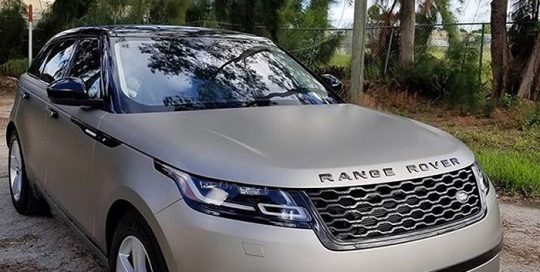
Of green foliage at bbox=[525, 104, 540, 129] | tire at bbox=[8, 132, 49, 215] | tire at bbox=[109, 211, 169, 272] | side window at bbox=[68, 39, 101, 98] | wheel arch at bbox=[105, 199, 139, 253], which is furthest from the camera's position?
green foliage at bbox=[525, 104, 540, 129]

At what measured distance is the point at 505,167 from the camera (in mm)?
6301

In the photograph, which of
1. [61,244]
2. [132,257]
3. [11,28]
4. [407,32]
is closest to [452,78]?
[407,32]

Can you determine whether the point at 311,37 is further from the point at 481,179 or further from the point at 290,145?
the point at 290,145

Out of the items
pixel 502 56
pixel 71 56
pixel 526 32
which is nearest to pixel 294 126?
pixel 71 56

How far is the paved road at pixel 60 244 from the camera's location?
397 cm

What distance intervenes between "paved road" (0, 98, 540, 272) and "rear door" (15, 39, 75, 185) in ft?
1.50

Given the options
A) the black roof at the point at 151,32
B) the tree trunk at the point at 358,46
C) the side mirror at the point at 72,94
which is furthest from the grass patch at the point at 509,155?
the side mirror at the point at 72,94

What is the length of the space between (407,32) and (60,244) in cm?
1185

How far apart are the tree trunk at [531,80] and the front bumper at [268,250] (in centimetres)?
1016

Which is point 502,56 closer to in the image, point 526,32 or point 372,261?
point 526,32

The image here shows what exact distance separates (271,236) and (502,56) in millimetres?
10983

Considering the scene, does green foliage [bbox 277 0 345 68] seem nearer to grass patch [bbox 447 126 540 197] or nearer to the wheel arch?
grass patch [bbox 447 126 540 197]

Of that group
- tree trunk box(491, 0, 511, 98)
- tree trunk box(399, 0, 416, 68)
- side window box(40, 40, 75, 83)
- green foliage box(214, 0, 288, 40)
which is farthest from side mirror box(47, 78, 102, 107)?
tree trunk box(399, 0, 416, 68)

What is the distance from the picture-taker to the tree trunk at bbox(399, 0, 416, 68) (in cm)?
1446
